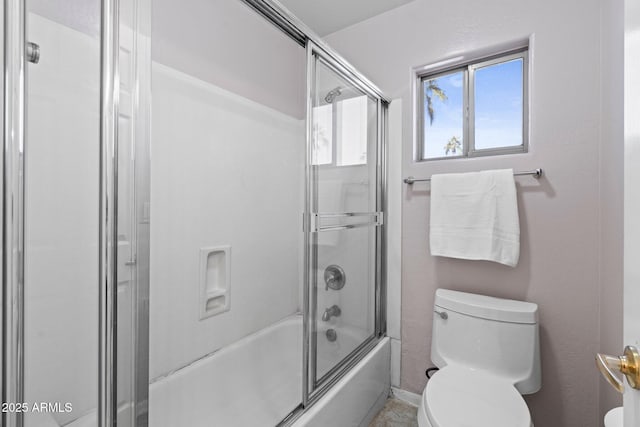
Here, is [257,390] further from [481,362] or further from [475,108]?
[475,108]

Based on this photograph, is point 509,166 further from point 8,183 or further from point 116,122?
point 8,183

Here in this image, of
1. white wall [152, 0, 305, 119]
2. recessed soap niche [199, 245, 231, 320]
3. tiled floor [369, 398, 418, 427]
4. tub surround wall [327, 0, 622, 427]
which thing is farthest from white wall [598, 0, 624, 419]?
recessed soap niche [199, 245, 231, 320]

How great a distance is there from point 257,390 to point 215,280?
65 cm

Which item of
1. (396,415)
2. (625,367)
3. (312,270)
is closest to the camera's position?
(625,367)

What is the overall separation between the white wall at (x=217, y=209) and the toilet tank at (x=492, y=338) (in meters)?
1.01

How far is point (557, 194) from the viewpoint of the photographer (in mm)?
1430

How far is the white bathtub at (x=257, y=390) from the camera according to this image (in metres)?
1.32

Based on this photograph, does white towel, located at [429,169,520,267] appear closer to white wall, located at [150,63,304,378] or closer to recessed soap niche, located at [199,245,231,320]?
white wall, located at [150,63,304,378]

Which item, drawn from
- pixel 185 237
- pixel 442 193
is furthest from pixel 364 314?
pixel 185 237

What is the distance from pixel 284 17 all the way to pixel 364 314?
1.53 meters

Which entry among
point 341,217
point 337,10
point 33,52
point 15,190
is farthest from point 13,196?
point 337,10

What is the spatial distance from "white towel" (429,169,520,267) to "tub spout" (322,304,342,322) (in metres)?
0.61

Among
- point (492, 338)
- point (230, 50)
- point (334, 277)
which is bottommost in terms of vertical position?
point (492, 338)

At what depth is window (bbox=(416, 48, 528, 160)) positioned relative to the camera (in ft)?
5.31
